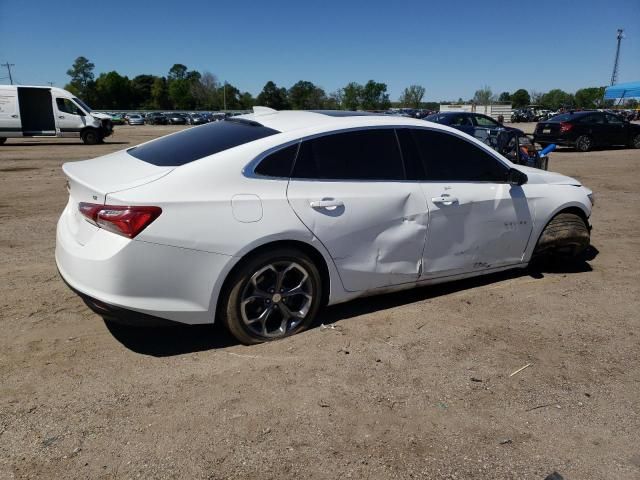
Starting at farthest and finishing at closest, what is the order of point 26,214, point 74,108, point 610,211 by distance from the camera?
point 74,108
point 610,211
point 26,214

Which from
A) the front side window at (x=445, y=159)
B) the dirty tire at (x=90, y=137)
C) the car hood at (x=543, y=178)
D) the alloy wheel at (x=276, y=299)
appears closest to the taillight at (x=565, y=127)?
the car hood at (x=543, y=178)

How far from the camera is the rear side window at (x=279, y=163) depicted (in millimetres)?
3432

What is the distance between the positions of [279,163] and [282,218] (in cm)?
41

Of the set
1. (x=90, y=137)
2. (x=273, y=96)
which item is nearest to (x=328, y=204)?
(x=90, y=137)

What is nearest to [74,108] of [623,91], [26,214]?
[26,214]

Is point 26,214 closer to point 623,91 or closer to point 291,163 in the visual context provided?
point 291,163

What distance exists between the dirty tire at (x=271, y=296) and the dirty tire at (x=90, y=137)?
72.3ft

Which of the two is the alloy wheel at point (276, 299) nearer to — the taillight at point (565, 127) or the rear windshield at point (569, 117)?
A: the taillight at point (565, 127)

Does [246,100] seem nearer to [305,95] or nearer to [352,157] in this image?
[305,95]

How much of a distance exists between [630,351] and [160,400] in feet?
10.6

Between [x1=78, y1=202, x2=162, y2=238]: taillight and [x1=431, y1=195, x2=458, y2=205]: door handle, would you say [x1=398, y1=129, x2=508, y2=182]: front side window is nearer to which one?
[x1=431, y1=195, x2=458, y2=205]: door handle

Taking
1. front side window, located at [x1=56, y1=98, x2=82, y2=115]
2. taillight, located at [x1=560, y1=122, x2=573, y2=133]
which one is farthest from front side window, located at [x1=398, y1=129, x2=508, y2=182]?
front side window, located at [x1=56, y1=98, x2=82, y2=115]

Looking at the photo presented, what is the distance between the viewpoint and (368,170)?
3840mm

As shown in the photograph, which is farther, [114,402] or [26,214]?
[26,214]
